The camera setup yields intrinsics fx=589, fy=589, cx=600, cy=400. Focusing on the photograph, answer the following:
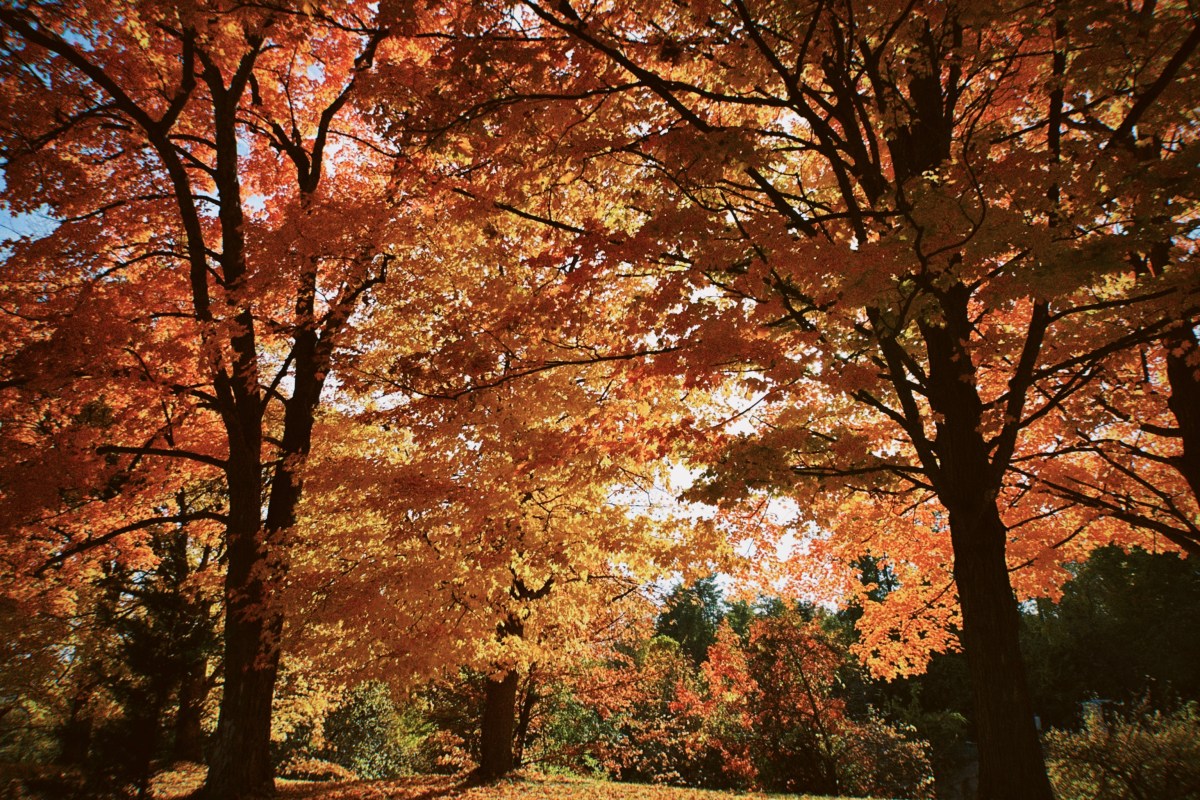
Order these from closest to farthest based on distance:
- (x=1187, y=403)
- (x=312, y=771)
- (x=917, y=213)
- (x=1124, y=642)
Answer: (x=917, y=213) < (x=1187, y=403) < (x=312, y=771) < (x=1124, y=642)

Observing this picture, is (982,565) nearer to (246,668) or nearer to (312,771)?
(246,668)

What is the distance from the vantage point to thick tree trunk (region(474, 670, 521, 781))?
468 inches

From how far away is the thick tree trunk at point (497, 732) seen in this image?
11.9 metres

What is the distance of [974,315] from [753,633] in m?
8.73

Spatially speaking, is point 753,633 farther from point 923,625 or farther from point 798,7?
point 798,7

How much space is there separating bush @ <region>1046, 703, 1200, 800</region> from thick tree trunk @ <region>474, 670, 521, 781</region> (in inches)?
398

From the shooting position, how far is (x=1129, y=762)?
9.38 metres

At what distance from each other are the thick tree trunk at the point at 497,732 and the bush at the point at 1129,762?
10.1 m

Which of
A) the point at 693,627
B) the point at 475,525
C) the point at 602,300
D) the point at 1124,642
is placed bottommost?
the point at 1124,642

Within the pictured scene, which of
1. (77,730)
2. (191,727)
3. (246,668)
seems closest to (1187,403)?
(246,668)

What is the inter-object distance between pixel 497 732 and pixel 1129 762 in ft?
35.9

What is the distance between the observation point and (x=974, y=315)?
25.3ft

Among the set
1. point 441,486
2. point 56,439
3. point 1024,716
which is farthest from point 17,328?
point 1024,716

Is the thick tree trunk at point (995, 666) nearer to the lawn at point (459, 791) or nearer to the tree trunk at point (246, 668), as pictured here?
the lawn at point (459, 791)
